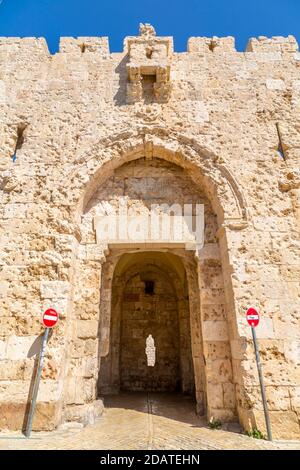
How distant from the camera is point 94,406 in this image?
5.01 meters

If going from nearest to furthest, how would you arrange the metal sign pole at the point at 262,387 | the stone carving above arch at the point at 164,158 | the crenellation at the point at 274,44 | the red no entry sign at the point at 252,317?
the metal sign pole at the point at 262,387 < the red no entry sign at the point at 252,317 < the stone carving above arch at the point at 164,158 < the crenellation at the point at 274,44

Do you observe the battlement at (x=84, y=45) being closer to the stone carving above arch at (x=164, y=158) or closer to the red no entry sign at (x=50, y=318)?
the stone carving above arch at (x=164, y=158)

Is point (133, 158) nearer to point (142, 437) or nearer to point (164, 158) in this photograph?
point (164, 158)

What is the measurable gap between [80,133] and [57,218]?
185 centimetres

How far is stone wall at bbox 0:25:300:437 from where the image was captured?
14.7ft

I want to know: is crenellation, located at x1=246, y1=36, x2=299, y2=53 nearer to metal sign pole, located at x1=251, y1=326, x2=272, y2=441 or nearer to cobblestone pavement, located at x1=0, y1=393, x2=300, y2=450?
metal sign pole, located at x1=251, y1=326, x2=272, y2=441

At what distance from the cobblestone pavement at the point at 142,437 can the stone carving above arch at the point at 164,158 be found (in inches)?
124

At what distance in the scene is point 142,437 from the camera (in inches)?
154

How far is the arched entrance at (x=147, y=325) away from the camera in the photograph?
29.9 ft

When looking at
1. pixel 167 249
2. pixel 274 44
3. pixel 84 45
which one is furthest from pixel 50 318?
pixel 274 44

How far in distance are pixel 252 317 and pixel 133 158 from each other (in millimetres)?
3714

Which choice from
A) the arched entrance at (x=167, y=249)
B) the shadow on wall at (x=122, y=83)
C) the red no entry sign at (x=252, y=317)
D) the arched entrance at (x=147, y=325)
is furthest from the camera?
the arched entrance at (x=147, y=325)

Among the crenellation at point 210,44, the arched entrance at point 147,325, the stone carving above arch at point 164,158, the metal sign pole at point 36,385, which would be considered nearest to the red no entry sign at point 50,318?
the metal sign pole at point 36,385

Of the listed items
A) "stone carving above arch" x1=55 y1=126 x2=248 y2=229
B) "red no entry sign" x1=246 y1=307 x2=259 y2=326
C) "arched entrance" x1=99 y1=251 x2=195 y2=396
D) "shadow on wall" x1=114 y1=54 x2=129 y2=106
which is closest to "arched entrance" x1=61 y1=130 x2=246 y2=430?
"stone carving above arch" x1=55 y1=126 x2=248 y2=229
